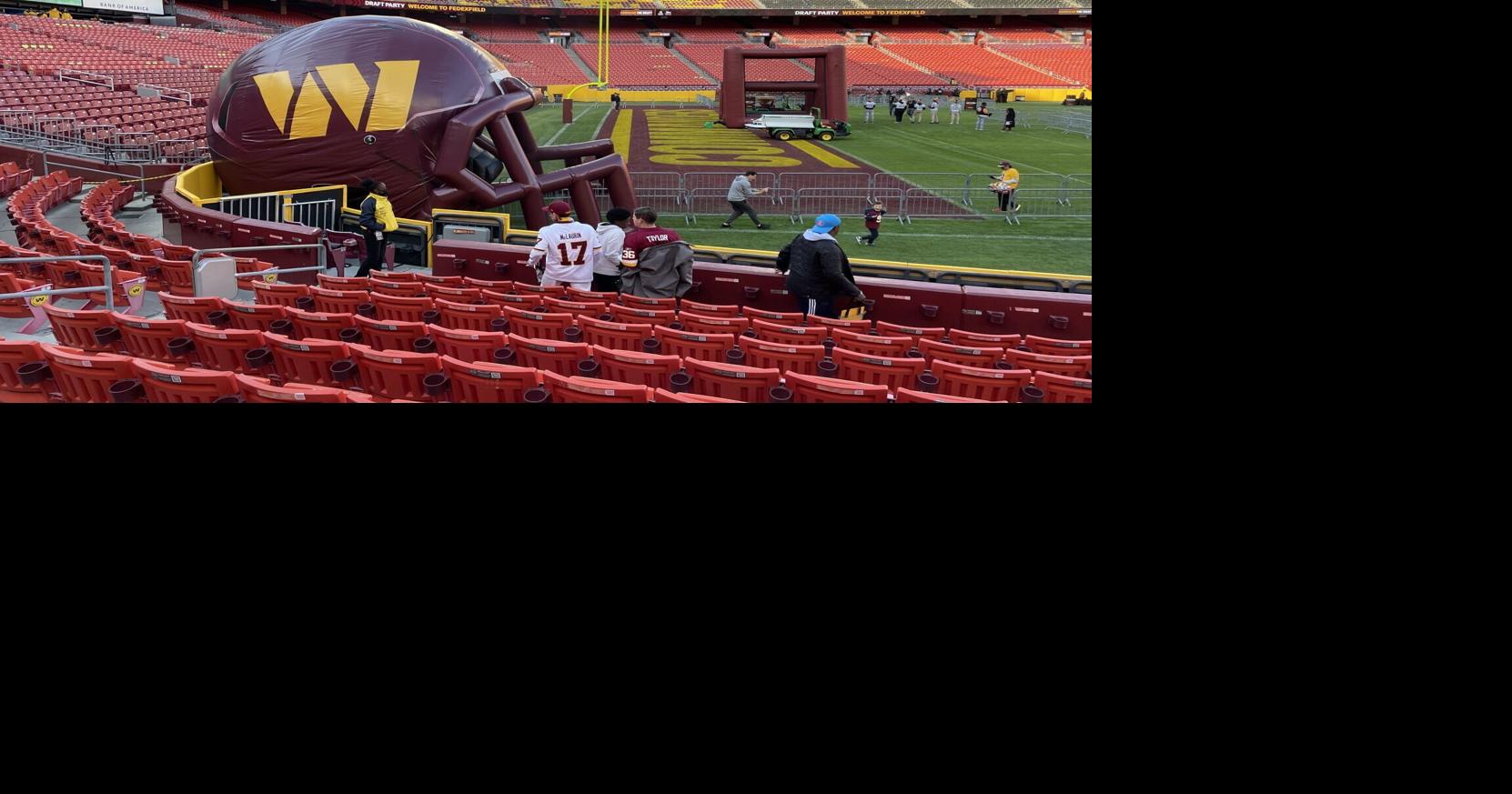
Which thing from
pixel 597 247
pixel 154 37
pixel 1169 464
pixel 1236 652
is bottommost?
pixel 1236 652

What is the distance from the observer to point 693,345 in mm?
7188

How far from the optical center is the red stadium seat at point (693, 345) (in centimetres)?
710

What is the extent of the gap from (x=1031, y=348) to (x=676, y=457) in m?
5.47

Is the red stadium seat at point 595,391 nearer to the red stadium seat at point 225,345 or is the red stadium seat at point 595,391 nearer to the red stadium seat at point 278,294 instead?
the red stadium seat at point 225,345

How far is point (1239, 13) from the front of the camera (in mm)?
3523

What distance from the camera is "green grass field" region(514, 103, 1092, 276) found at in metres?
16.2

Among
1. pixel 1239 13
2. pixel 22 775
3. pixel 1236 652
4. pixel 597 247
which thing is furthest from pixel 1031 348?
pixel 22 775

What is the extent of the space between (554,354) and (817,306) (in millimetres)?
3566

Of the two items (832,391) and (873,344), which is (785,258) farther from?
(832,391)

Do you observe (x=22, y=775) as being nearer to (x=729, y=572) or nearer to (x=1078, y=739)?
(x=729, y=572)

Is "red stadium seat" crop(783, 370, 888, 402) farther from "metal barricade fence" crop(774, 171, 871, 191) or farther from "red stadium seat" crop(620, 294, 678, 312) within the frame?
"metal barricade fence" crop(774, 171, 871, 191)

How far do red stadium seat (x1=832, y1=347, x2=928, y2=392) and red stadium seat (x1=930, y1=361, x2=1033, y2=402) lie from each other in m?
0.16

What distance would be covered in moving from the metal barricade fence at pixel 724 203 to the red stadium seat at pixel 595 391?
13791 mm

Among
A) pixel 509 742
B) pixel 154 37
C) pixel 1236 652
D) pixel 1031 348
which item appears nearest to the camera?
pixel 509 742
